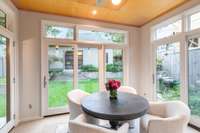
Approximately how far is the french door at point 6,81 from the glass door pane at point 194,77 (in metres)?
3.94

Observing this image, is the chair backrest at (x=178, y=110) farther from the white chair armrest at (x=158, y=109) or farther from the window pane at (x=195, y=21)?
the window pane at (x=195, y=21)

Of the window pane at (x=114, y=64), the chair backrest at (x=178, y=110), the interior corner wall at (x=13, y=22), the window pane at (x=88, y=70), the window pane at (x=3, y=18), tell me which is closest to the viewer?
the chair backrest at (x=178, y=110)

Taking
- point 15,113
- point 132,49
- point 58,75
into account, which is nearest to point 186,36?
point 132,49

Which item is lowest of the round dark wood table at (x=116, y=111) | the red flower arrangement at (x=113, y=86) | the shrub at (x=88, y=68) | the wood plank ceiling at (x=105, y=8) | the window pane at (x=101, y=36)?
the round dark wood table at (x=116, y=111)

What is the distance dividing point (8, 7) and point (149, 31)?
387 centimetres

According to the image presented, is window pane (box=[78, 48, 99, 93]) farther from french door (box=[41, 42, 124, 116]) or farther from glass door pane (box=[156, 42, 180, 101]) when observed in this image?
glass door pane (box=[156, 42, 180, 101])

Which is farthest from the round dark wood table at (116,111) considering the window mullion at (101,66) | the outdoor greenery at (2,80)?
the window mullion at (101,66)

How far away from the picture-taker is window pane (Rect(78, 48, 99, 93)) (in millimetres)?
4301

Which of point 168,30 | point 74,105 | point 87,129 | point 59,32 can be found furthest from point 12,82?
point 168,30

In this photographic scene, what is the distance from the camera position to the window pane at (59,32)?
393cm

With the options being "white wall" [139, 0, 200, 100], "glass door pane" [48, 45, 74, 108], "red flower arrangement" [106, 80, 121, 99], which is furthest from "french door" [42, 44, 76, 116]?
"white wall" [139, 0, 200, 100]

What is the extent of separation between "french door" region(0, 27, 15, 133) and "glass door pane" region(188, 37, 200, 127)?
394 cm

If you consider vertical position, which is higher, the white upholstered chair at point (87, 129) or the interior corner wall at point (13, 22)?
the interior corner wall at point (13, 22)

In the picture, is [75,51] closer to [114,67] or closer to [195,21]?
[114,67]
